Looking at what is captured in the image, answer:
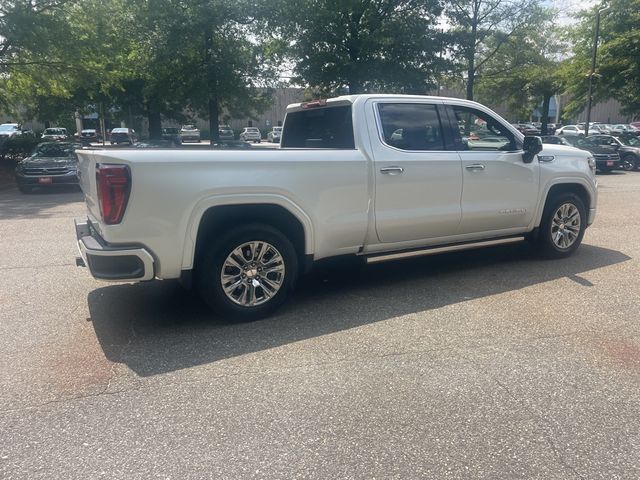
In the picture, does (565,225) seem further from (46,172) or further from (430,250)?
(46,172)

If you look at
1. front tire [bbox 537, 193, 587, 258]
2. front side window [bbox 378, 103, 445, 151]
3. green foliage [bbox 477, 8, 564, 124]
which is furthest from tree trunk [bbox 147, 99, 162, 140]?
front tire [bbox 537, 193, 587, 258]

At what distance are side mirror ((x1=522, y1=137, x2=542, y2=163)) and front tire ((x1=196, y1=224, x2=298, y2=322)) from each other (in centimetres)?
314

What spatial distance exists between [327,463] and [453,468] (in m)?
0.65

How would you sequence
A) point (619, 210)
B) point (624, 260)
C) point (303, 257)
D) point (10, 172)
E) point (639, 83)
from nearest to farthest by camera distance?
point (303, 257)
point (624, 260)
point (619, 210)
point (10, 172)
point (639, 83)

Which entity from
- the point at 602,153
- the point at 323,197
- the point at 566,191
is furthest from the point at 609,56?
the point at 323,197

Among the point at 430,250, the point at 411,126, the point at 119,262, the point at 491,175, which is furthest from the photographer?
the point at 491,175

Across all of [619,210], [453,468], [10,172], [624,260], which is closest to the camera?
→ [453,468]

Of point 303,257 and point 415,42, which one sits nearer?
point 303,257

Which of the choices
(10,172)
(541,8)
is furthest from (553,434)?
(541,8)

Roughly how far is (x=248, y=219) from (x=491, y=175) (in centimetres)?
290

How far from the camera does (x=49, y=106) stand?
31203 millimetres

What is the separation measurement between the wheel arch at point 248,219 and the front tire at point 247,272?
0.13 m

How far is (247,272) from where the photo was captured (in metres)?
4.71

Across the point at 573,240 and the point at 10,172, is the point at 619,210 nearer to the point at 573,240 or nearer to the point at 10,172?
the point at 573,240
